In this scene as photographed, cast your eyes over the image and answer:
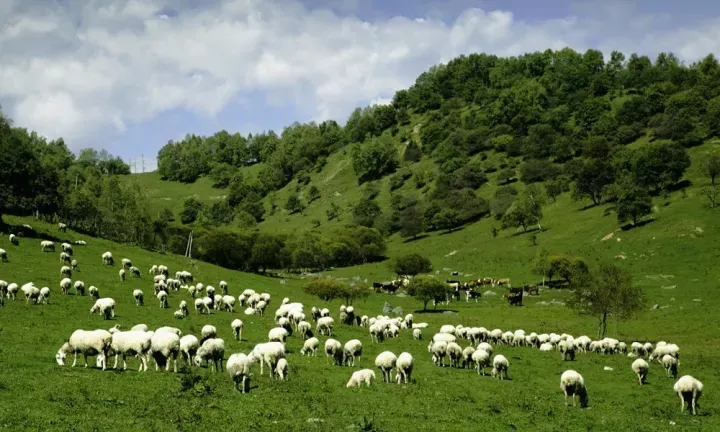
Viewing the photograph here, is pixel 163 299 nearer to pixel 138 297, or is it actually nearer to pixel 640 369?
pixel 138 297

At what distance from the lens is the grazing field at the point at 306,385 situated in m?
21.3

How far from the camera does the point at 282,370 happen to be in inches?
1148

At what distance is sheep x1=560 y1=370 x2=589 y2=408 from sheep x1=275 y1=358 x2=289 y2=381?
13.6 m

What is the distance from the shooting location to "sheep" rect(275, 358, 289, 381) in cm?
2912

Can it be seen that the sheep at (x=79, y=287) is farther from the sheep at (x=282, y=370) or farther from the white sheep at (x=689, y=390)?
the white sheep at (x=689, y=390)

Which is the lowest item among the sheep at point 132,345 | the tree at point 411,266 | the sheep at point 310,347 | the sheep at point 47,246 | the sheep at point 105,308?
the sheep at point 310,347

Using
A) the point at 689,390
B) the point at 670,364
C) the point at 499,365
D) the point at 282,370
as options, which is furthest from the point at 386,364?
the point at 670,364

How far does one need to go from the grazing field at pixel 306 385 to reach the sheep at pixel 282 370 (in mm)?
428

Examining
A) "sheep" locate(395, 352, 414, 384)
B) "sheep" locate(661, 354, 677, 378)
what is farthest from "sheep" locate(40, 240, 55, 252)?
"sheep" locate(661, 354, 677, 378)

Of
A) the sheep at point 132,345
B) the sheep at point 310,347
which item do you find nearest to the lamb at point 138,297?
the sheep at point 310,347

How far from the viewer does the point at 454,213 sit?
16200 centimetres

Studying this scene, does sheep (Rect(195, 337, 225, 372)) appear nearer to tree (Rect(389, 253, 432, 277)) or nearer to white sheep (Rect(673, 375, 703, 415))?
white sheep (Rect(673, 375, 703, 415))

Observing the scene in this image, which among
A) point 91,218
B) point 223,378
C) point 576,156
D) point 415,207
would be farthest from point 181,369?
point 576,156

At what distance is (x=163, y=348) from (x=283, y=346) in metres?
6.21
